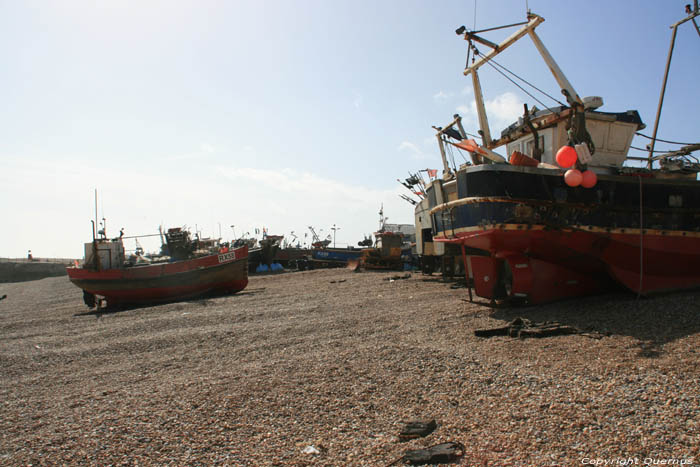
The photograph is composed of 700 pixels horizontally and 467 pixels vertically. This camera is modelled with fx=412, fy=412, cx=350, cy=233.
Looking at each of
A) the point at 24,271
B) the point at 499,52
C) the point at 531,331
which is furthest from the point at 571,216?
the point at 24,271

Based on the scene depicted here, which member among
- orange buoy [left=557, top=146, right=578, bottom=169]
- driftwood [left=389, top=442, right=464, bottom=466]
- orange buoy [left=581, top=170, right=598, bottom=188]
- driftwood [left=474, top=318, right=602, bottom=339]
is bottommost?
driftwood [left=389, top=442, right=464, bottom=466]

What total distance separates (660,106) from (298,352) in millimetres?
14034

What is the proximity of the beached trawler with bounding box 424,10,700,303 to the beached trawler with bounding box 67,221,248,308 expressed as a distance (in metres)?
9.06

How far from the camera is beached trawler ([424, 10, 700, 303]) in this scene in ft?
24.7

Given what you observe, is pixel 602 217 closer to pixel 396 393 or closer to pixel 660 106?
pixel 396 393

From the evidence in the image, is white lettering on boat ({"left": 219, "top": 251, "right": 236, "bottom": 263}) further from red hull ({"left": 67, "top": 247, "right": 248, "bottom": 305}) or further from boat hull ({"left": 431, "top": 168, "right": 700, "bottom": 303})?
boat hull ({"left": 431, "top": 168, "right": 700, "bottom": 303})

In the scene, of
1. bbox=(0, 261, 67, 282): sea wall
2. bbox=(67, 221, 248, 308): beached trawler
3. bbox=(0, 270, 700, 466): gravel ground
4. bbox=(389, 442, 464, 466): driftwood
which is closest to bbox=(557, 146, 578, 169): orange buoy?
bbox=(0, 270, 700, 466): gravel ground

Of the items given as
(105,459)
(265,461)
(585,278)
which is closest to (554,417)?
(265,461)

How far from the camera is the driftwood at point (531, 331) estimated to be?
550 cm

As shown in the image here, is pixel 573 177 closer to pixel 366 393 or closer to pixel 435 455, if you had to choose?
pixel 366 393

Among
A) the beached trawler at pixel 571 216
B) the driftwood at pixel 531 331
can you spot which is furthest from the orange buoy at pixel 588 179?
the driftwood at pixel 531 331

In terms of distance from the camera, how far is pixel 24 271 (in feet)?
155

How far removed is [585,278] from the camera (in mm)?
8641

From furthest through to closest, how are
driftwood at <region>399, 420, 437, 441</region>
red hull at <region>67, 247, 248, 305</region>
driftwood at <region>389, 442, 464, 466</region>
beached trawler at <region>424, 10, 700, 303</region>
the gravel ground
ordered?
1. red hull at <region>67, 247, 248, 305</region>
2. beached trawler at <region>424, 10, 700, 303</region>
3. driftwood at <region>399, 420, 437, 441</region>
4. the gravel ground
5. driftwood at <region>389, 442, 464, 466</region>
